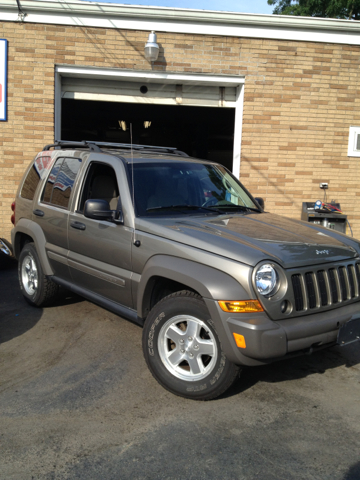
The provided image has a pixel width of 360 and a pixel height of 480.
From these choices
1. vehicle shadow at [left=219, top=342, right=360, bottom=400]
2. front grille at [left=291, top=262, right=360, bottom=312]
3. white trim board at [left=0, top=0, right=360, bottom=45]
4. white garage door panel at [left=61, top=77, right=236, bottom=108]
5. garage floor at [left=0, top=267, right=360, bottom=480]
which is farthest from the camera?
white garage door panel at [left=61, top=77, right=236, bottom=108]

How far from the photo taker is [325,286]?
351cm

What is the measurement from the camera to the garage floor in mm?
2732

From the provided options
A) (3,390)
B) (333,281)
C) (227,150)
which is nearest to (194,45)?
(333,281)

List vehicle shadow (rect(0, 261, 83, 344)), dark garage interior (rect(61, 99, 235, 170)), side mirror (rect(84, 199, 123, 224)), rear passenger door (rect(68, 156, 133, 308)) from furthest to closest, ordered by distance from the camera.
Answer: dark garage interior (rect(61, 99, 235, 170)) → vehicle shadow (rect(0, 261, 83, 344)) → rear passenger door (rect(68, 156, 133, 308)) → side mirror (rect(84, 199, 123, 224))

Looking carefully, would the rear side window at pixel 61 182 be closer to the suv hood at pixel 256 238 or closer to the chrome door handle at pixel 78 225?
the chrome door handle at pixel 78 225

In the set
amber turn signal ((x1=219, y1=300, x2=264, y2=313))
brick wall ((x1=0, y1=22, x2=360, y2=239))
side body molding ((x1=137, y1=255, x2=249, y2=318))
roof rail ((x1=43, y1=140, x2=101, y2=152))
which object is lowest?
amber turn signal ((x1=219, y1=300, x2=264, y2=313))

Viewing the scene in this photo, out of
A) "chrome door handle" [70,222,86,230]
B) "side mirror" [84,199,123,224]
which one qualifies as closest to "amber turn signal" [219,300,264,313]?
"side mirror" [84,199,123,224]

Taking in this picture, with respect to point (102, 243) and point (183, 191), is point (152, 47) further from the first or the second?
point (102, 243)

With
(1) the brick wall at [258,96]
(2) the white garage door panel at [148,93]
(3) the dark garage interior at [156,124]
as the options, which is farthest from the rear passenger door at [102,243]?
(3) the dark garage interior at [156,124]

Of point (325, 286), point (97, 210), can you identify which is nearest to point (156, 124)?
point (97, 210)

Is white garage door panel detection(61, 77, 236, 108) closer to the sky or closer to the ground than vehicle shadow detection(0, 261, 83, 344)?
closer to the sky

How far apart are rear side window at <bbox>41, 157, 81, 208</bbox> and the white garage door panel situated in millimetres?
4473

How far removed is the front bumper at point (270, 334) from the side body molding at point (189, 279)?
0.12m

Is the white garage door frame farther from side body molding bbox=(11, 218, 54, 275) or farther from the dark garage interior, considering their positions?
side body molding bbox=(11, 218, 54, 275)
